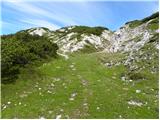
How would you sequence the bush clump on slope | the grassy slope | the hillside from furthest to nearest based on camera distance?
the bush clump on slope, the hillside, the grassy slope

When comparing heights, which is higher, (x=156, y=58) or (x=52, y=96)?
(x=156, y=58)

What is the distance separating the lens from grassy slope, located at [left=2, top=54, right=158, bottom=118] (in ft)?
104

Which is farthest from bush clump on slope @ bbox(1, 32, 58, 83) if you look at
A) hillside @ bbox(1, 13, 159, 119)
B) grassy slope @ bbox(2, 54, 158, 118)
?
grassy slope @ bbox(2, 54, 158, 118)

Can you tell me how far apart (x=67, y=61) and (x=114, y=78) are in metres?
13.5

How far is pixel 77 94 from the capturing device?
36.9 m

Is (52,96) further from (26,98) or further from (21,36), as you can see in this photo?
(21,36)

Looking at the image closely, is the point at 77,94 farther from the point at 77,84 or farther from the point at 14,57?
the point at 14,57

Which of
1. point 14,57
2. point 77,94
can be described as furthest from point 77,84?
point 14,57

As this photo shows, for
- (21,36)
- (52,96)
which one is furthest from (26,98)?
(21,36)

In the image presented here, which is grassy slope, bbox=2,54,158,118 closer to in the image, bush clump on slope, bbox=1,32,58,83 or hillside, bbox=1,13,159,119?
hillside, bbox=1,13,159,119

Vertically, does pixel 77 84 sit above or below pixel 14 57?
below

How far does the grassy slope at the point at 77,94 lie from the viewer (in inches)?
1245

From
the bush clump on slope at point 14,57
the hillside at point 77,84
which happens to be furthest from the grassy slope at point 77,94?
the bush clump on slope at point 14,57

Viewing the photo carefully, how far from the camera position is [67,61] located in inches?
2240
